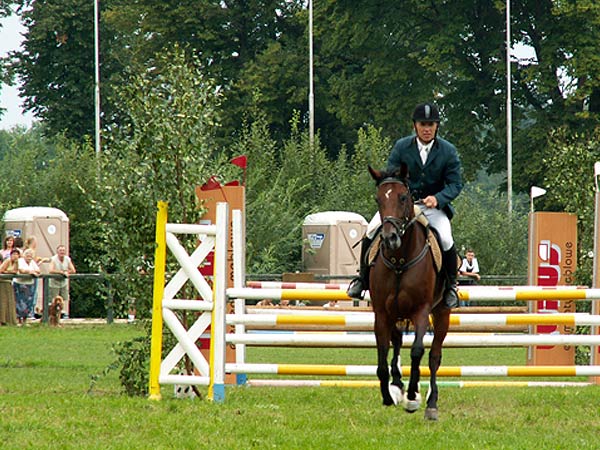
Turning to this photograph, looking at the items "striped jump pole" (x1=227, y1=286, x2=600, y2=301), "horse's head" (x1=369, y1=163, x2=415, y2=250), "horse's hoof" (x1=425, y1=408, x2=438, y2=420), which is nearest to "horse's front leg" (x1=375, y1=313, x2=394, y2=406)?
"horse's hoof" (x1=425, y1=408, x2=438, y2=420)

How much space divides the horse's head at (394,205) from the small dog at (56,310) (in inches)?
747

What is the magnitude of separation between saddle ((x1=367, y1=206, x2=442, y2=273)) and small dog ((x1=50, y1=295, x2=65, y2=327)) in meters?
18.4

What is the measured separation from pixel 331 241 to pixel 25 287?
11636 mm

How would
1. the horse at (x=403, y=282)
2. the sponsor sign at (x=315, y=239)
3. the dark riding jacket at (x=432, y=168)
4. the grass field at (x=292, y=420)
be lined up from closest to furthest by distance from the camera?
the grass field at (x=292, y=420)
the horse at (x=403, y=282)
the dark riding jacket at (x=432, y=168)
the sponsor sign at (x=315, y=239)

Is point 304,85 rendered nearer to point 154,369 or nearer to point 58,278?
point 58,278

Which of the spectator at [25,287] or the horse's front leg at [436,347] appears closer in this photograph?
the horse's front leg at [436,347]

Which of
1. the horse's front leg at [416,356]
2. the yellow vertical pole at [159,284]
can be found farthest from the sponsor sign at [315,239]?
the horse's front leg at [416,356]

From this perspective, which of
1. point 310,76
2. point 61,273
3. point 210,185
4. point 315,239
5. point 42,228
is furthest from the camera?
point 310,76

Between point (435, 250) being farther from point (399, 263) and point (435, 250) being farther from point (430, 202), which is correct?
point (399, 263)

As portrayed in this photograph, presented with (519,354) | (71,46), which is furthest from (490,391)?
(71,46)

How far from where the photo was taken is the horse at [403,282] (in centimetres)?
1152

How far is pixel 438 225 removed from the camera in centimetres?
1245

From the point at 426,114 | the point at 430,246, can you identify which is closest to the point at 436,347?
the point at 430,246

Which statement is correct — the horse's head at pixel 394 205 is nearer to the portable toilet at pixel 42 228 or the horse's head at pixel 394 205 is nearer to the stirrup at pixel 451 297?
the stirrup at pixel 451 297
